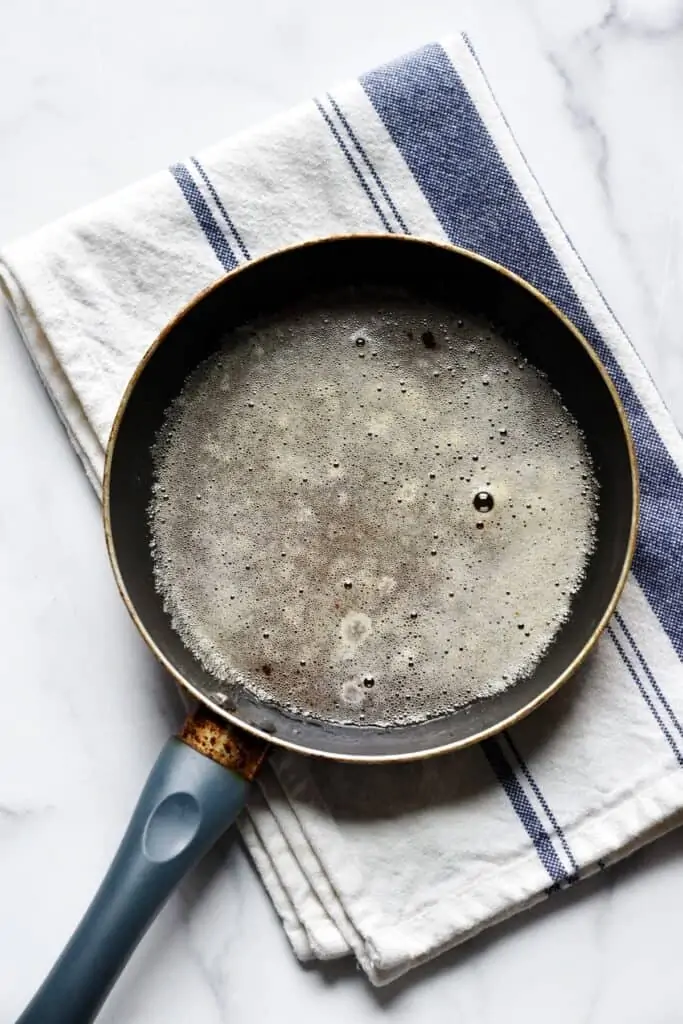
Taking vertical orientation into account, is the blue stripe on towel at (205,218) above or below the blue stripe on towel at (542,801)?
above

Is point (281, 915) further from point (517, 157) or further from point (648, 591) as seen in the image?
point (517, 157)

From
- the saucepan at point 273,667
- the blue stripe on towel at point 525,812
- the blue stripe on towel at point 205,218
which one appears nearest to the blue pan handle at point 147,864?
the saucepan at point 273,667

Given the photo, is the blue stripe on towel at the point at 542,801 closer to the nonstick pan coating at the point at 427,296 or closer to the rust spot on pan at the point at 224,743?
the nonstick pan coating at the point at 427,296

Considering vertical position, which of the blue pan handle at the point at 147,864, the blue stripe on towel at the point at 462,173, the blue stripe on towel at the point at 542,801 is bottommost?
the blue stripe on towel at the point at 542,801

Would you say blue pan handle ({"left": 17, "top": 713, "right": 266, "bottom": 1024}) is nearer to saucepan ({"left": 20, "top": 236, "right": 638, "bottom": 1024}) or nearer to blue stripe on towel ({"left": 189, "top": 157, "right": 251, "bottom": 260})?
saucepan ({"left": 20, "top": 236, "right": 638, "bottom": 1024})

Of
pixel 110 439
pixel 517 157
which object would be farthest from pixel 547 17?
pixel 110 439

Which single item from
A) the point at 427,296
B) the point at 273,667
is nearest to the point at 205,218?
the point at 427,296
